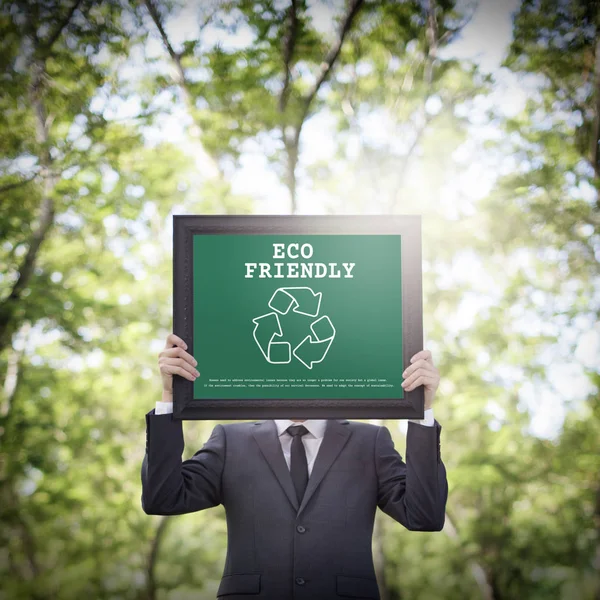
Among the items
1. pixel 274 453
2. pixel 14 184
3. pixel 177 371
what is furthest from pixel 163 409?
pixel 14 184

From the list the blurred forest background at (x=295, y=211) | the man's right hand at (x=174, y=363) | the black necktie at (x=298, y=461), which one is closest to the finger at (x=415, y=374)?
the black necktie at (x=298, y=461)

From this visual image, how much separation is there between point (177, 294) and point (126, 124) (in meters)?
3.63

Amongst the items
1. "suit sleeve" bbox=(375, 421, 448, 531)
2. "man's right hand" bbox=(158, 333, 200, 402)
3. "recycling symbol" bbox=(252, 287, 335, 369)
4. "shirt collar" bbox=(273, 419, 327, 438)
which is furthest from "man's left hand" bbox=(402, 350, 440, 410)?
"man's right hand" bbox=(158, 333, 200, 402)

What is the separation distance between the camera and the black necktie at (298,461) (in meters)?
2.29

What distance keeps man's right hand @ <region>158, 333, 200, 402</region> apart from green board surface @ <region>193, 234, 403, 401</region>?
0.20ft

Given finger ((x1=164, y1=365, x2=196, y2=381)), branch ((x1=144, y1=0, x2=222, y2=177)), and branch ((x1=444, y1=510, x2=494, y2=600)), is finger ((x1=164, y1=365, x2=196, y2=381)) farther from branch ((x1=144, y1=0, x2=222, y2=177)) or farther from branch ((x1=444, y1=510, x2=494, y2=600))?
branch ((x1=444, y1=510, x2=494, y2=600))

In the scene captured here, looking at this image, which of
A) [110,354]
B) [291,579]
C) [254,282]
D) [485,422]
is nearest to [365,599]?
[291,579]

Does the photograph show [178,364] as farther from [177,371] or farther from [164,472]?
[164,472]

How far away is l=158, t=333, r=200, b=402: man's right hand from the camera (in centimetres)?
206

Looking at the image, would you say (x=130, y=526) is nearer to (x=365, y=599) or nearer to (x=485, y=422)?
(x=485, y=422)

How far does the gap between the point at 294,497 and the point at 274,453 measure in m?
0.18

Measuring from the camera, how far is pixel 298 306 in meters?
2.20

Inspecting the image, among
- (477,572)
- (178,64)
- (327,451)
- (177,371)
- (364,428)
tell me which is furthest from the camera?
(477,572)

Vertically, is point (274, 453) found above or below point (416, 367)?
below
